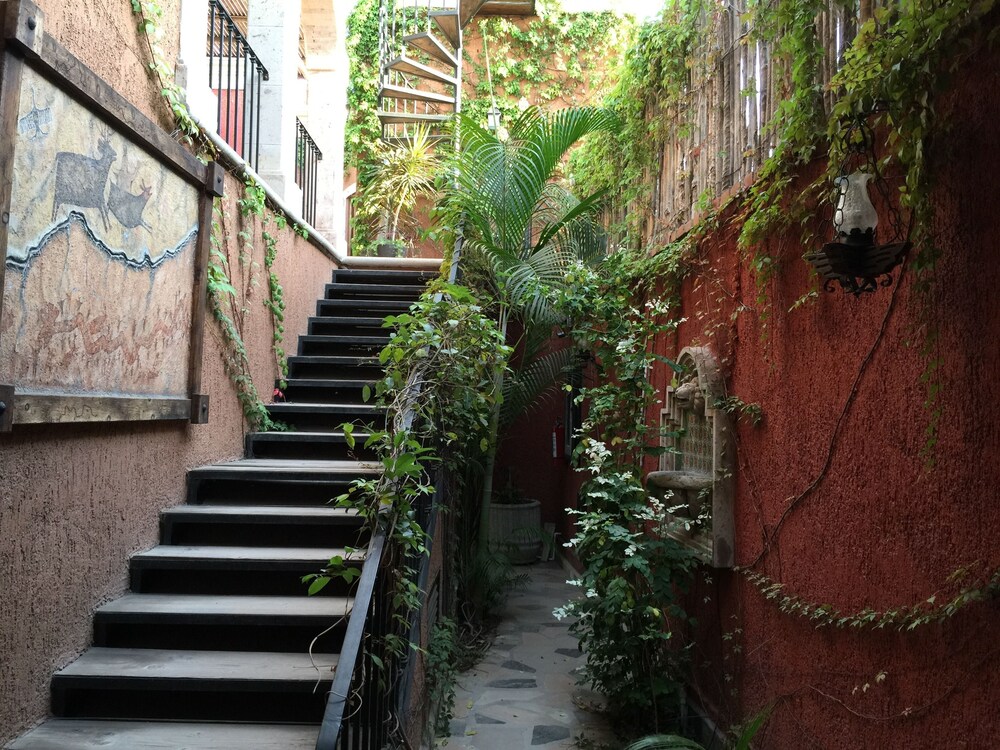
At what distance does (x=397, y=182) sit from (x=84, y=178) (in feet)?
25.1

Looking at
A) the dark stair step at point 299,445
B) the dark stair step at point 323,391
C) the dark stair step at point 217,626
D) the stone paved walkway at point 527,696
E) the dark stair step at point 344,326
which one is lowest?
the stone paved walkway at point 527,696

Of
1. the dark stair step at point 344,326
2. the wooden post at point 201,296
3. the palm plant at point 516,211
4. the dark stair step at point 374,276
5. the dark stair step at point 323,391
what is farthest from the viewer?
the dark stair step at point 374,276

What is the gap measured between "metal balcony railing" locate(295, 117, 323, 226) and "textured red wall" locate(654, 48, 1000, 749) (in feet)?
16.0

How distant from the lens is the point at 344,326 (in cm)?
627

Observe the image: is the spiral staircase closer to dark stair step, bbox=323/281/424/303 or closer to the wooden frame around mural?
dark stair step, bbox=323/281/424/303

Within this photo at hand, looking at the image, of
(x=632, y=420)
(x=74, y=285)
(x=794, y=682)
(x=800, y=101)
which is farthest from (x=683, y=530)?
(x=74, y=285)

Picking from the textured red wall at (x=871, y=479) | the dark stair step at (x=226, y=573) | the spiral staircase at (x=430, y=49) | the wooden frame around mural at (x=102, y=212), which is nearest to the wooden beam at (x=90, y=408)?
the wooden frame around mural at (x=102, y=212)

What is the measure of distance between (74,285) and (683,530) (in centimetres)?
304

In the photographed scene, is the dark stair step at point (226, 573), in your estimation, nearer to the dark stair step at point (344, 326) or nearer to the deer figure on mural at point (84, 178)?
the deer figure on mural at point (84, 178)

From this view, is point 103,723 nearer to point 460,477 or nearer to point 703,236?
point 460,477

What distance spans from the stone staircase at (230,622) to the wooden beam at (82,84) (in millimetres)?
1556

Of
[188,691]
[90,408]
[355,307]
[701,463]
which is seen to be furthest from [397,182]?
[188,691]

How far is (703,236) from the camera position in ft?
13.1

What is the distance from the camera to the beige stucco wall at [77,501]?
243 centimetres
